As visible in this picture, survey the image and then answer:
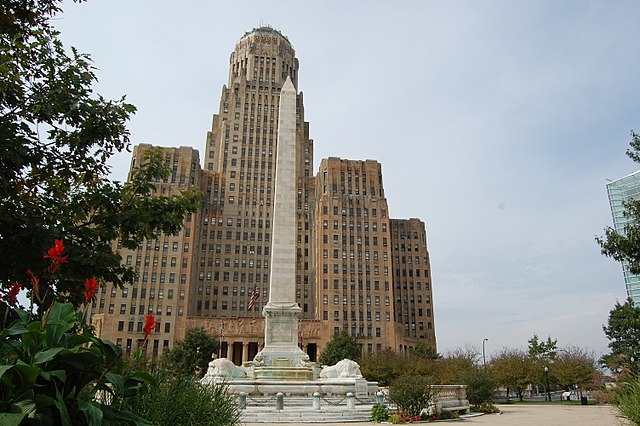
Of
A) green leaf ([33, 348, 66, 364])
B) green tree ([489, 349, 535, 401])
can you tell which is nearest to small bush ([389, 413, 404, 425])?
green leaf ([33, 348, 66, 364])

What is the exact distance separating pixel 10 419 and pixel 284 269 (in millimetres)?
28042

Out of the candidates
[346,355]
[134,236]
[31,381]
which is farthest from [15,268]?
[346,355]

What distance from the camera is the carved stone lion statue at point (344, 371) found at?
87.2 feet

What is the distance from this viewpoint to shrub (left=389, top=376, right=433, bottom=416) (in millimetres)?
21828

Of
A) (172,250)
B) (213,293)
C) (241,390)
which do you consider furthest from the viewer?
(213,293)

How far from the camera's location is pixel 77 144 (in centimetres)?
1049

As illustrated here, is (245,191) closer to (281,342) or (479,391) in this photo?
(281,342)

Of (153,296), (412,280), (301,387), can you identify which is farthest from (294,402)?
(412,280)

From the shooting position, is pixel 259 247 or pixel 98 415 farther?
pixel 259 247

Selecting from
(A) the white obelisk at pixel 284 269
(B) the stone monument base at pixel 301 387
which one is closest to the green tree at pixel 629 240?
(B) the stone monument base at pixel 301 387

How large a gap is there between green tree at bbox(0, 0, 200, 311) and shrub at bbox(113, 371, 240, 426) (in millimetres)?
2855

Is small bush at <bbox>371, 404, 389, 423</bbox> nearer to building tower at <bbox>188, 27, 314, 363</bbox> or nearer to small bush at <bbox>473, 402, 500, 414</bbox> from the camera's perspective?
small bush at <bbox>473, 402, 500, 414</bbox>

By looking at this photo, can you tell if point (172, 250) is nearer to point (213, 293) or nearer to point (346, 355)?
point (213, 293)

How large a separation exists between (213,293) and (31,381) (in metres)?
100
